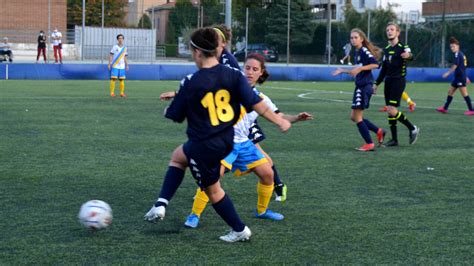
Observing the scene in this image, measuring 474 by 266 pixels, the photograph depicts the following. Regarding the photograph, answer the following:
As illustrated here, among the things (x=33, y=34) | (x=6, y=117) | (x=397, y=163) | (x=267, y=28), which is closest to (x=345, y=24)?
(x=267, y=28)

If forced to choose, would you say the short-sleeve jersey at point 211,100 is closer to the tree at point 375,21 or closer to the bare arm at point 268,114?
the bare arm at point 268,114

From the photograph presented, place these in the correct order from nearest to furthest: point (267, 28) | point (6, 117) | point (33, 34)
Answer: point (6, 117), point (33, 34), point (267, 28)

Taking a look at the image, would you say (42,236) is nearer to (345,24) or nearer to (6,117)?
(6,117)

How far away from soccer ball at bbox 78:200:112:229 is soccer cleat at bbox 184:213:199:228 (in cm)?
65

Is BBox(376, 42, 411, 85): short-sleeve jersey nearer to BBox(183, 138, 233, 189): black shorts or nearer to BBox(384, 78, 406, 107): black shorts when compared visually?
BBox(384, 78, 406, 107): black shorts

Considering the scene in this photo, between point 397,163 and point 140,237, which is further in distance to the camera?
point 397,163

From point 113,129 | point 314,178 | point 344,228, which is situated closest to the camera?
point 344,228

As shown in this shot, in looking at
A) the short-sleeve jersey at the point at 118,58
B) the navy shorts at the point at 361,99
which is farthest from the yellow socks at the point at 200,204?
the short-sleeve jersey at the point at 118,58

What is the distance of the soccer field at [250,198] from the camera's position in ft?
18.2

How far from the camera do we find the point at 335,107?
65.4 feet

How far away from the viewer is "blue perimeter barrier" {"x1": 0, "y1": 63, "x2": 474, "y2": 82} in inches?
1275

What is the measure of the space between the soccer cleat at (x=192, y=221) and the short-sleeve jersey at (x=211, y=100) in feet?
3.34

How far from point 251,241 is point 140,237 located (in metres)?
0.85

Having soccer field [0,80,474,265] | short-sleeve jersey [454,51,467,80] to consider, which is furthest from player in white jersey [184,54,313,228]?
short-sleeve jersey [454,51,467,80]
